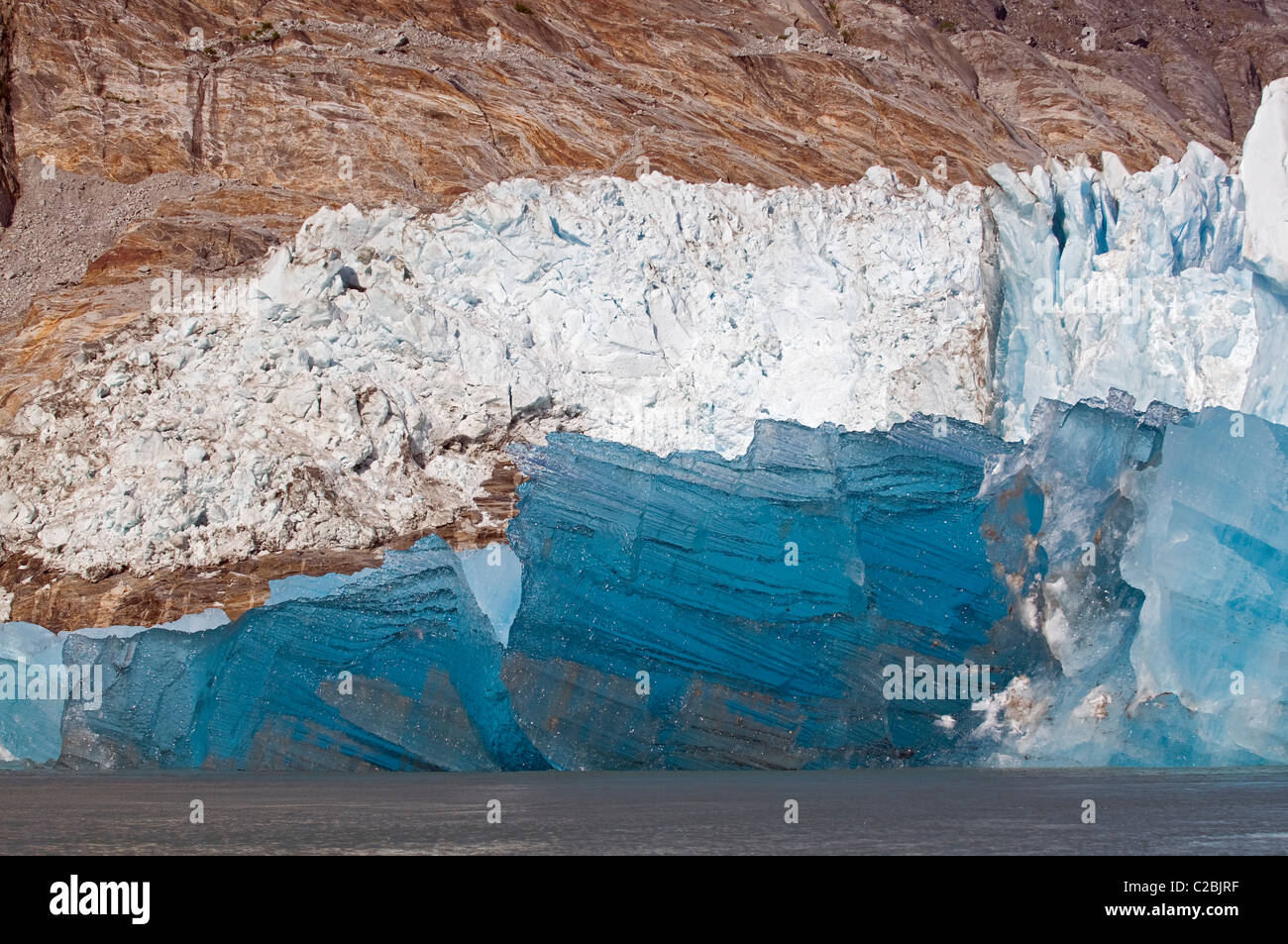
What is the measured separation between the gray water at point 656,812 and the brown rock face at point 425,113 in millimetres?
12218

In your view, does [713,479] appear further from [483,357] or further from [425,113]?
[425,113]

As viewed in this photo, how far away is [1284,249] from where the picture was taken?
66.4ft

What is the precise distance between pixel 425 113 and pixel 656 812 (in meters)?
18.2

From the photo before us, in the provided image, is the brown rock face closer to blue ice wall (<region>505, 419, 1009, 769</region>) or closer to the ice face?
the ice face

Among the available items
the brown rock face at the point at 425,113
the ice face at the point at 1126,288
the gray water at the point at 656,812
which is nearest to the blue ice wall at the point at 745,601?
the gray water at the point at 656,812

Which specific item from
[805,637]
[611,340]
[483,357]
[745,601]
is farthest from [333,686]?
[611,340]

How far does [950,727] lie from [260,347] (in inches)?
509

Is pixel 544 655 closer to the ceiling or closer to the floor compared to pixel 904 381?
closer to the floor

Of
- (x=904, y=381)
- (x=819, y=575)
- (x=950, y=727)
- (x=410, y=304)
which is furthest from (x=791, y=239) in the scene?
(x=950, y=727)

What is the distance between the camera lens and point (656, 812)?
1202 cm

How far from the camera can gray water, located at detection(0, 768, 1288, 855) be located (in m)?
9.72

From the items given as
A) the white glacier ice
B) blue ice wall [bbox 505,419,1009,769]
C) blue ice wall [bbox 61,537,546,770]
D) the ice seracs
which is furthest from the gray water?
the white glacier ice

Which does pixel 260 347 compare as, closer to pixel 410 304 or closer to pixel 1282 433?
pixel 410 304
